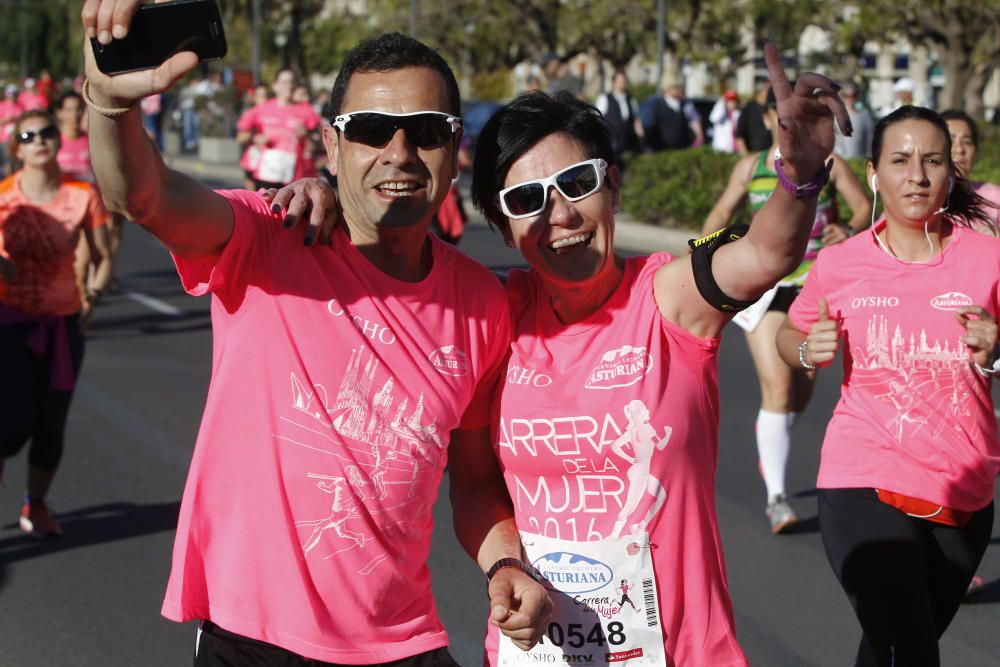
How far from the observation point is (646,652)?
2.66 m

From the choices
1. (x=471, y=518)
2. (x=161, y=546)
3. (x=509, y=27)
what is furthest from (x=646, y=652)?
(x=509, y=27)

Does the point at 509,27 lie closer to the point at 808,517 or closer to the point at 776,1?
the point at 776,1

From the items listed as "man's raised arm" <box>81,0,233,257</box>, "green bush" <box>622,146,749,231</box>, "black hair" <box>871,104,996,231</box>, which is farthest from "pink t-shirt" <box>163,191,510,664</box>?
"green bush" <box>622,146,749,231</box>

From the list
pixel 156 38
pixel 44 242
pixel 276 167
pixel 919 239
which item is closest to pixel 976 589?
pixel 919 239

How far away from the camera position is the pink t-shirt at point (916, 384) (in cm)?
375

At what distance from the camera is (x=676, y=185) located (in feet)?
58.7

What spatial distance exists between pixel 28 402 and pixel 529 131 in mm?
3948

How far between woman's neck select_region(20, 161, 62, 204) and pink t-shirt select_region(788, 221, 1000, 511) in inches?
173

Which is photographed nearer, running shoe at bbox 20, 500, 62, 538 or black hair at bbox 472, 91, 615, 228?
black hair at bbox 472, 91, 615, 228

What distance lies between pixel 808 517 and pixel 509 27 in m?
40.4

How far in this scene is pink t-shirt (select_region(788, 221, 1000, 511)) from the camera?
12.3ft

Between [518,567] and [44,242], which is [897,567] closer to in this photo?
[518,567]

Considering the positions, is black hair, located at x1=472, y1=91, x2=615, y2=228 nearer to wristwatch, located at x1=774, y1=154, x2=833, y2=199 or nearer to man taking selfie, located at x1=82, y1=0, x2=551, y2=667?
man taking selfie, located at x1=82, y1=0, x2=551, y2=667

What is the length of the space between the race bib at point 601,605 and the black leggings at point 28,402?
397cm
